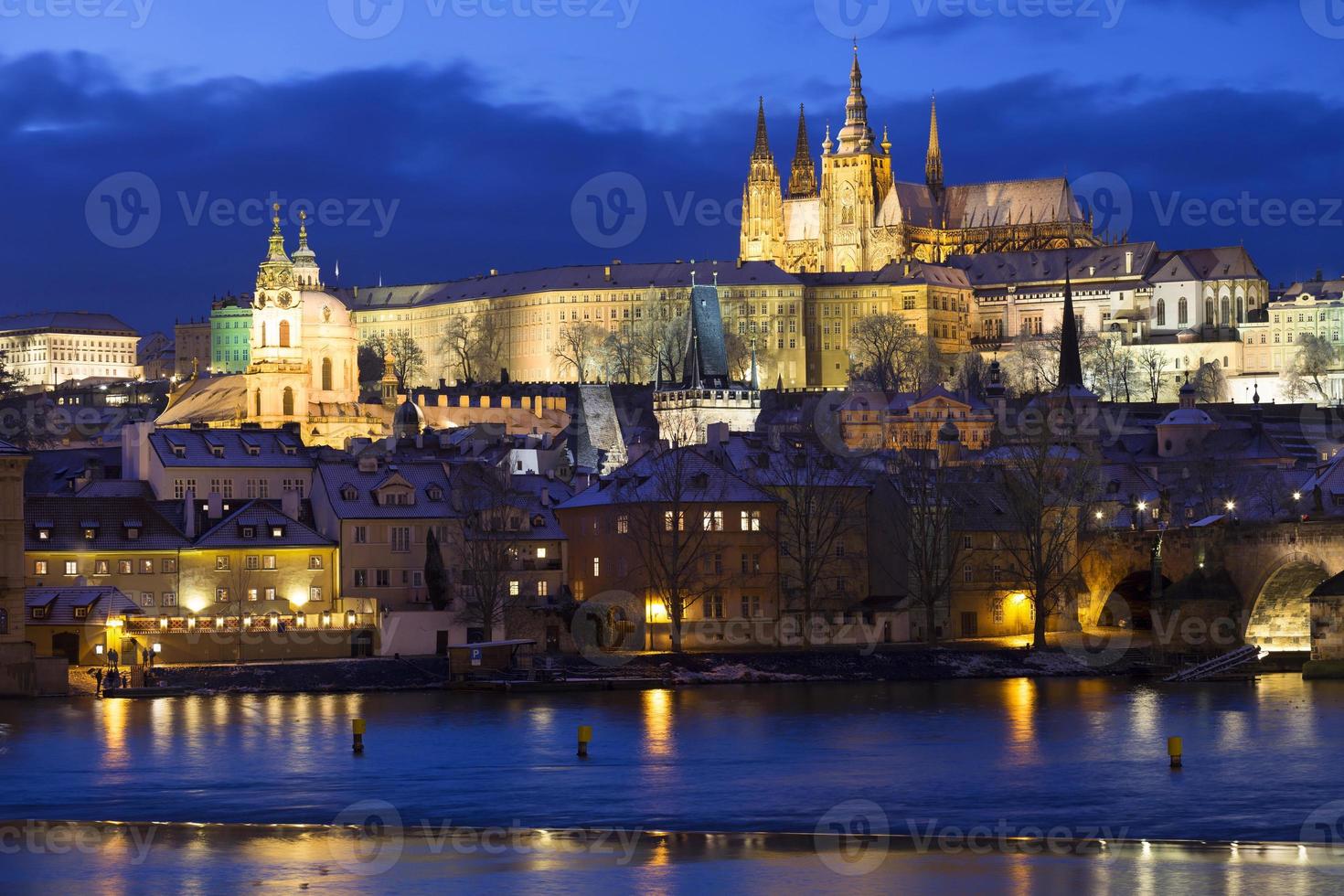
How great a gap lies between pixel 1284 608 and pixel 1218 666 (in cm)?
571

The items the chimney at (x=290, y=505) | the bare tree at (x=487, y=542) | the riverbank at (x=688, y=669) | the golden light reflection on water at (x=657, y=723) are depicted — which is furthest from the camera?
the chimney at (x=290, y=505)

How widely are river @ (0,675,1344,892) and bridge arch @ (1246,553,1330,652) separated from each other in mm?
7948

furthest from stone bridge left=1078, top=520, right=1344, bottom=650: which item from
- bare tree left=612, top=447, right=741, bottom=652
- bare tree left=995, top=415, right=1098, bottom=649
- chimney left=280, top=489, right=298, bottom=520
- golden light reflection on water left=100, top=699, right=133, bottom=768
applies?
golden light reflection on water left=100, top=699, right=133, bottom=768

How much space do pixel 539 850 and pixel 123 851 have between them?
238 inches

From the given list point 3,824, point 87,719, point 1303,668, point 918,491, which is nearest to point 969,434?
point 918,491

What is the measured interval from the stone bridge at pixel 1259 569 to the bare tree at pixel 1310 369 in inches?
4470

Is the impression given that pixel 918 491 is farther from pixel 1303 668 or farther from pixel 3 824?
pixel 3 824

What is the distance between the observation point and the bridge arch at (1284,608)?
75438 mm

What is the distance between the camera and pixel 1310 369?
192m

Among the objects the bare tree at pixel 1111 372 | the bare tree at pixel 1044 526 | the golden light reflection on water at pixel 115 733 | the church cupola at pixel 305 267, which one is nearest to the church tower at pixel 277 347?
the church cupola at pixel 305 267

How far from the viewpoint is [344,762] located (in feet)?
164

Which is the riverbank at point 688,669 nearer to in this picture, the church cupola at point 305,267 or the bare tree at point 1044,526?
the bare tree at point 1044,526

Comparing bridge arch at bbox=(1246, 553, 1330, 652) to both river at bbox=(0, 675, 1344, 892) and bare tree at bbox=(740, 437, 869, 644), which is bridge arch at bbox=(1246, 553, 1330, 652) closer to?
river at bbox=(0, 675, 1344, 892)

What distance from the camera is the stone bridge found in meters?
73.9
